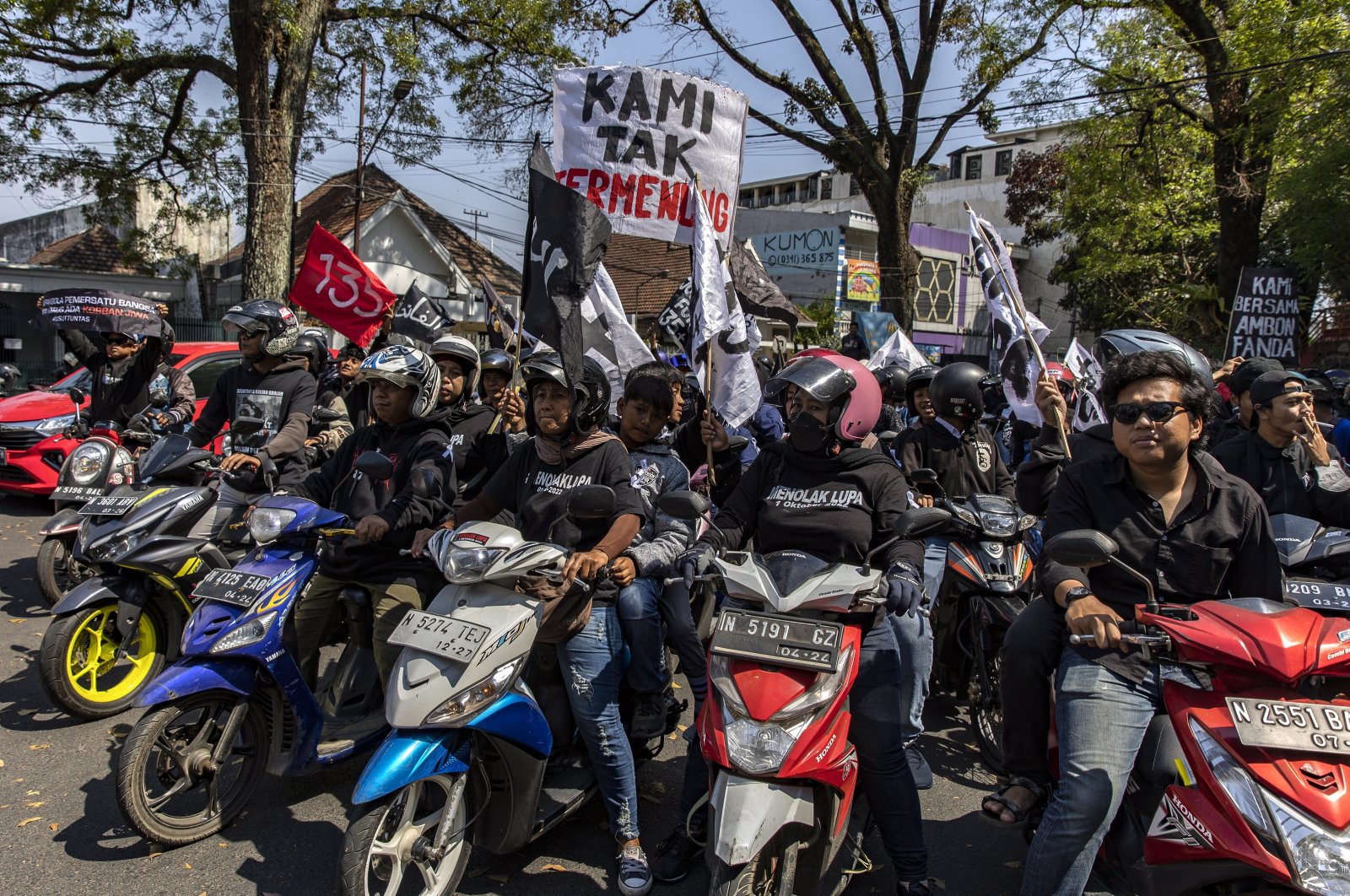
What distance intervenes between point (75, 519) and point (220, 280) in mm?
26875

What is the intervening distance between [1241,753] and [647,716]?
220cm

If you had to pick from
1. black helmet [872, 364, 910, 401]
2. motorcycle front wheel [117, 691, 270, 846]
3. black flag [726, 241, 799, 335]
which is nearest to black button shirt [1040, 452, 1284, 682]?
motorcycle front wheel [117, 691, 270, 846]

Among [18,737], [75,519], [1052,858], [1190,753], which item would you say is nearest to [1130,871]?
[1052,858]

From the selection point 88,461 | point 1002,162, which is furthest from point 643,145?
point 1002,162

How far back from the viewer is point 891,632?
333cm

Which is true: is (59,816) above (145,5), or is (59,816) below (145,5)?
below

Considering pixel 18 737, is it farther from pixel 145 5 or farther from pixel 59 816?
pixel 145 5

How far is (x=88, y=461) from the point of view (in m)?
6.64

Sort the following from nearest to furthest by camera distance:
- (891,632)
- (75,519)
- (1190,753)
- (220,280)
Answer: (1190,753), (891,632), (75,519), (220,280)

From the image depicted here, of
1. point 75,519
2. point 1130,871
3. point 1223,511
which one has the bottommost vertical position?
point 1130,871

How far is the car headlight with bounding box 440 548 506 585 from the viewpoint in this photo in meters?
3.20

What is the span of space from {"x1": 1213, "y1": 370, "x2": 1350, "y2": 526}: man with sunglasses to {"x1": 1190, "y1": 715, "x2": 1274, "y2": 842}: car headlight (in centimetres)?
247

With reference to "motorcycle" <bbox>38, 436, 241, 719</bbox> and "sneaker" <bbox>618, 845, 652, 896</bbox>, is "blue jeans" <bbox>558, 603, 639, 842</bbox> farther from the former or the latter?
"motorcycle" <bbox>38, 436, 241, 719</bbox>

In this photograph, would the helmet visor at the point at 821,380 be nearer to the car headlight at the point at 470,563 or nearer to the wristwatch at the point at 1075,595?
the wristwatch at the point at 1075,595
